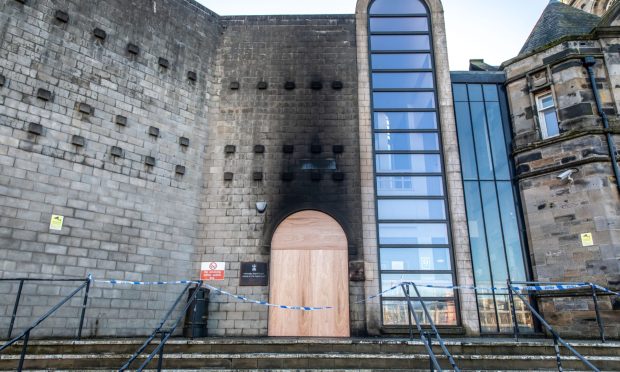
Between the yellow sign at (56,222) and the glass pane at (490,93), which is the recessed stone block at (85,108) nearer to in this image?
the yellow sign at (56,222)

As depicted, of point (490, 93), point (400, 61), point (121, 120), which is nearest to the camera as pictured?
point (121, 120)

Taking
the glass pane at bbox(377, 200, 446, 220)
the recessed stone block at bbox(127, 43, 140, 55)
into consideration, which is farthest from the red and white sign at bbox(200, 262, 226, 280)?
the recessed stone block at bbox(127, 43, 140, 55)

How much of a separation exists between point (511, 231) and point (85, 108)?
9.93 meters

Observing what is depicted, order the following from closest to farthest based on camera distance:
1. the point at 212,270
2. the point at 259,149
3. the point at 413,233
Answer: the point at 212,270, the point at 413,233, the point at 259,149

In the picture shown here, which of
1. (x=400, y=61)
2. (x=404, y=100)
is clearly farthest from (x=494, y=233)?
(x=400, y=61)

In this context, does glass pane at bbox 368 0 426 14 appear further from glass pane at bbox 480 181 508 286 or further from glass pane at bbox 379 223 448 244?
glass pane at bbox 379 223 448 244

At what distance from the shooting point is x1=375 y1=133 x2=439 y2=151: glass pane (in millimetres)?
10516

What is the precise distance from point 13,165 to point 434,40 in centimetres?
1020

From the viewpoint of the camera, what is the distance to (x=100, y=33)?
924 centimetres

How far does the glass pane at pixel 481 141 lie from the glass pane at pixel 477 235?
444 mm

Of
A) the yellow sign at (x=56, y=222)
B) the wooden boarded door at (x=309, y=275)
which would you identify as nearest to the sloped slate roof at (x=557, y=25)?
the wooden boarded door at (x=309, y=275)

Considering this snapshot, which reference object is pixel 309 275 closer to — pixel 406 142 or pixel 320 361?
pixel 320 361

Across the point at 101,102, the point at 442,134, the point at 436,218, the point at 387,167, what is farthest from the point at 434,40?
the point at 101,102

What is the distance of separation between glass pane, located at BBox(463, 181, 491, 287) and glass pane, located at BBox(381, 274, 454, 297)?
75 centimetres
